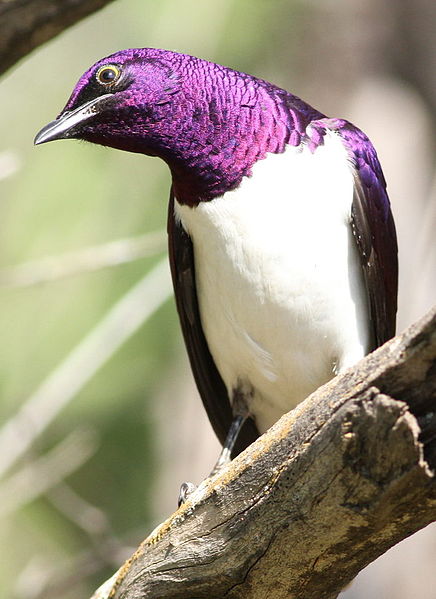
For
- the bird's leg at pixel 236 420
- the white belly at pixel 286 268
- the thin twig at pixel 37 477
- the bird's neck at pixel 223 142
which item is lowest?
the thin twig at pixel 37 477

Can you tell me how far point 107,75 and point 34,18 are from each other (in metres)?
0.48

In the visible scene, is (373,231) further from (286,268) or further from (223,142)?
(223,142)

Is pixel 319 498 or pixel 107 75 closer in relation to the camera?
pixel 319 498

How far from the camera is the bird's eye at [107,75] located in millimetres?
3777

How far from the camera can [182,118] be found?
3883 millimetres

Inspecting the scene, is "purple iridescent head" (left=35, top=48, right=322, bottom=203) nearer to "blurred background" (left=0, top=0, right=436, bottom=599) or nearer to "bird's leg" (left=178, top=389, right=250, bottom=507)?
"bird's leg" (left=178, top=389, right=250, bottom=507)

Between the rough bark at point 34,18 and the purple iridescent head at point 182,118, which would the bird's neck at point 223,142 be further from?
the rough bark at point 34,18

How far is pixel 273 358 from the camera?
414 cm

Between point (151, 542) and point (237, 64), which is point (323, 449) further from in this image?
point (237, 64)

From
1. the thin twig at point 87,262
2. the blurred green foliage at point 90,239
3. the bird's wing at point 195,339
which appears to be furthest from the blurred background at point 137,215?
the bird's wing at point 195,339

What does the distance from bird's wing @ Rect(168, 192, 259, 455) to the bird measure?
13mm

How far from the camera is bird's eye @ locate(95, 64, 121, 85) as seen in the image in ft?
12.4

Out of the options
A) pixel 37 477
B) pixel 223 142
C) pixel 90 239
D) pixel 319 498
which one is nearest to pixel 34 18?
pixel 223 142

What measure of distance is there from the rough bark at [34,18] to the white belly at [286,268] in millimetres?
838
